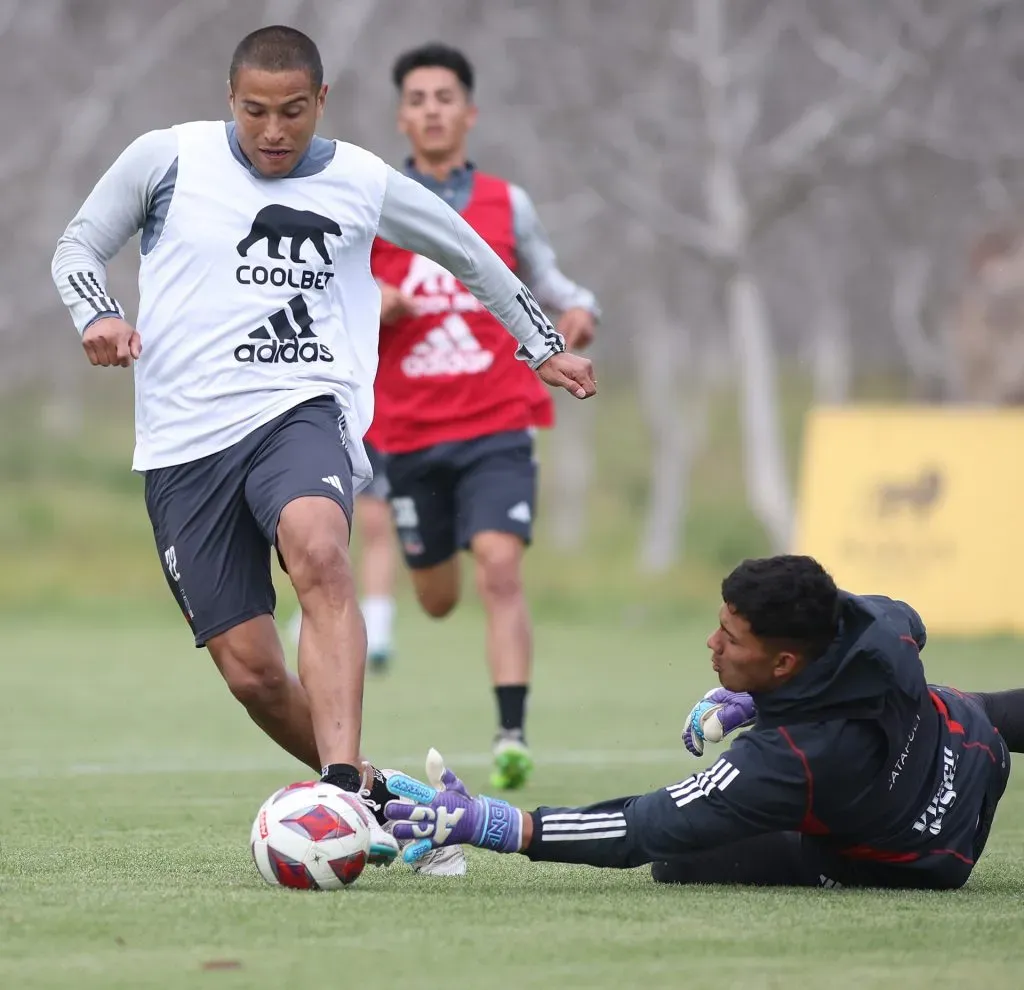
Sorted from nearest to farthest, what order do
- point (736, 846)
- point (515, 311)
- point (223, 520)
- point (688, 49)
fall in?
point (736, 846)
point (223, 520)
point (515, 311)
point (688, 49)

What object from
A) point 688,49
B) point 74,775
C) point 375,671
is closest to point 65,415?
point 688,49

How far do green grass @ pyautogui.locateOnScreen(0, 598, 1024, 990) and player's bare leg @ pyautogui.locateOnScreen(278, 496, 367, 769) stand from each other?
0.38 m

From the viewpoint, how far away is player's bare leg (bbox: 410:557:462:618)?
27.6 ft

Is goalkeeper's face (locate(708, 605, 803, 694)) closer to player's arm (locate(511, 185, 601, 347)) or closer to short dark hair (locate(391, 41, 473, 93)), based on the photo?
player's arm (locate(511, 185, 601, 347))

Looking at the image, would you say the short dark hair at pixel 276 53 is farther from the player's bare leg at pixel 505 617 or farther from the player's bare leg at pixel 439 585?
the player's bare leg at pixel 439 585

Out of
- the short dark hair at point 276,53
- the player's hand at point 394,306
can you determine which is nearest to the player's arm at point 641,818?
the short dark hair at point 276,53

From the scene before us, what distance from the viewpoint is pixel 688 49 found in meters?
20.8

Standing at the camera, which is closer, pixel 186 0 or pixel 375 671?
pixel 375 671

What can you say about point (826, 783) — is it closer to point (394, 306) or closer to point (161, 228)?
point (161, 228)

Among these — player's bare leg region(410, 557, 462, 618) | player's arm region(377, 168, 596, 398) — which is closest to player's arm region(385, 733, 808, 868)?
player's arm region(377, 168, 596, 398)

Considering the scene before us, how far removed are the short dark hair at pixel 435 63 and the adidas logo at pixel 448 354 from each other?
1039 millimetres

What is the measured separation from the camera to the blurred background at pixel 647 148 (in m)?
20.0

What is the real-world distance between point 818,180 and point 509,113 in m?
3.46

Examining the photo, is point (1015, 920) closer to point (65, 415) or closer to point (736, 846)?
point (736, 846)
